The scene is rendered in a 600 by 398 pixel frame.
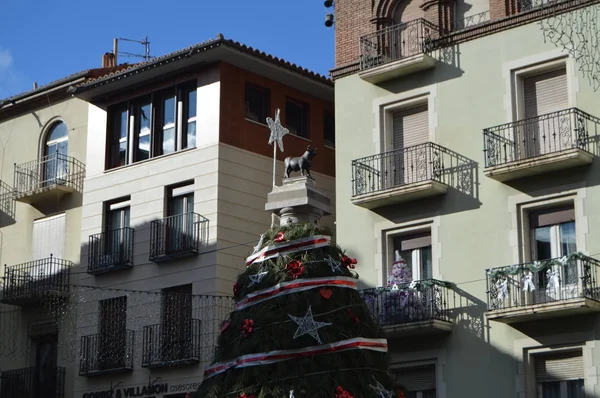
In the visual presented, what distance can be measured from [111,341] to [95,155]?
5271 millimetres

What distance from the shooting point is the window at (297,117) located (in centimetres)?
3375

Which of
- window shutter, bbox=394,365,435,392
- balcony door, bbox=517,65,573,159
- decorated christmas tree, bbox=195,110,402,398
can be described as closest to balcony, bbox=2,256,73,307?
window shutter, bbox=394,365,435,392

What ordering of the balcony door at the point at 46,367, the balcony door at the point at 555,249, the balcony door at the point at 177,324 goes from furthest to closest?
the balcony door at the point at 46,367 → the balcony door at the point at 177,324 → the balcony door at the point at 555,249

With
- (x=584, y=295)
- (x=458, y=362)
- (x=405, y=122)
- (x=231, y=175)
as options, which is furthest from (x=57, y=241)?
(x=584, y=295)

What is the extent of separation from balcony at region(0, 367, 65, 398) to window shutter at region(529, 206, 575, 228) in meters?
14.3

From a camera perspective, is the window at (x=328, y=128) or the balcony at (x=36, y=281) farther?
the window at (x=328, y=128)

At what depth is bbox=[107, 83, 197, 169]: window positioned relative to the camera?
107 ft

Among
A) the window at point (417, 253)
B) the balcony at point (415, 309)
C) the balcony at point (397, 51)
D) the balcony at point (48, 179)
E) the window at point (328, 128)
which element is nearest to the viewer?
the balcony at point (415, 309)

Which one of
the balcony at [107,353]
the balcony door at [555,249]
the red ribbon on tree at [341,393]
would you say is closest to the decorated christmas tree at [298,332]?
the red ribbon on tree at [341,393]

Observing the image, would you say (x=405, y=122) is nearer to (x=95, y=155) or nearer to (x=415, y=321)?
(x=415, y=321)

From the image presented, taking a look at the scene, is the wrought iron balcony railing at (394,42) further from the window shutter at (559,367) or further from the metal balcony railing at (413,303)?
the window shutter at (559,367)

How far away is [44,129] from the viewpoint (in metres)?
36.6

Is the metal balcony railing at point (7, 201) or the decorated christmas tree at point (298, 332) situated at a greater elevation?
the metal balcony railing at point (7, 201)

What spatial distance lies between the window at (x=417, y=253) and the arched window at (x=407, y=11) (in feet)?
16.6
